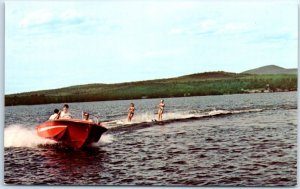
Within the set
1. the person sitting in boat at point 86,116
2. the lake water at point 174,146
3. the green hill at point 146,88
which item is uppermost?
the green hill at point 146,88

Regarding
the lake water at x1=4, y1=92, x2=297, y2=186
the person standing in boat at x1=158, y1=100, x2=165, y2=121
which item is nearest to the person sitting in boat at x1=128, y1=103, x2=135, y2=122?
the lake water at x1=4, y1=92, x2=297, y2=186

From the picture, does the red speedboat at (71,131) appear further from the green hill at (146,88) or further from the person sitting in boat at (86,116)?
the green hill at (146,88)

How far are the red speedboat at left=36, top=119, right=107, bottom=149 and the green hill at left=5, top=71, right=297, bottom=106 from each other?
0.60ft

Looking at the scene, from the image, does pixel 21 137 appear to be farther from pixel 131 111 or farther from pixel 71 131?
pixel 131 111

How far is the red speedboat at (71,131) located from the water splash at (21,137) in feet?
0.15

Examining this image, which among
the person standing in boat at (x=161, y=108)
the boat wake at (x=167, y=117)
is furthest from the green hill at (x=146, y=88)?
the boat wake at (x=167, y=117)

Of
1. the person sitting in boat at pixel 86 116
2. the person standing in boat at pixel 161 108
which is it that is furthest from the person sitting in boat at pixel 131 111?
the person sitting in boat at pixel 86 116

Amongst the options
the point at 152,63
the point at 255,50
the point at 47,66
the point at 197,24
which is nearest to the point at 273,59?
the point at 255,50

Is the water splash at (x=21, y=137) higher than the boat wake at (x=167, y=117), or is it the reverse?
the boat wake at (x=167, y=117)

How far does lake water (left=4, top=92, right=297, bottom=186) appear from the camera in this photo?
4387 mm

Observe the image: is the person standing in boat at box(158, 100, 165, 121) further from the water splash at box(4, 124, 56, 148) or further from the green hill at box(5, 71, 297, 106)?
the water splash at box(4, 124, 56, 148)

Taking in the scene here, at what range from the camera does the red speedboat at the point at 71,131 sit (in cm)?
460

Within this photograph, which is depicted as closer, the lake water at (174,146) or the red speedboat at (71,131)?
the lake water at (174,146)

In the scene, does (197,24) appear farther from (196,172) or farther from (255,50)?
(196,172)
